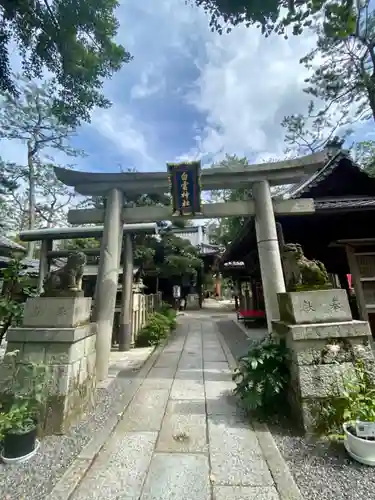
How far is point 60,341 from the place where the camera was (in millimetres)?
2938

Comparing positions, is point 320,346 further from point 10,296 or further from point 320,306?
point 10,296

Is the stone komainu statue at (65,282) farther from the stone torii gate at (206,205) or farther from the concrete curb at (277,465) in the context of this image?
the concrete curb at (277,465)

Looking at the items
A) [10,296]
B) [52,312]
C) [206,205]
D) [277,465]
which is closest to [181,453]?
[277,465]

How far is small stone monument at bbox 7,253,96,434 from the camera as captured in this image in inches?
112

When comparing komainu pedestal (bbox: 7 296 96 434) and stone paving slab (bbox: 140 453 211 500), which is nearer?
stone paving slab (bbox: 140 453 211 500)

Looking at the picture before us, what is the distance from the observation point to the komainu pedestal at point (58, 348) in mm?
2828

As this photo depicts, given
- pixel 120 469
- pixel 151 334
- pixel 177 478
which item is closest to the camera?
pixel 177 478

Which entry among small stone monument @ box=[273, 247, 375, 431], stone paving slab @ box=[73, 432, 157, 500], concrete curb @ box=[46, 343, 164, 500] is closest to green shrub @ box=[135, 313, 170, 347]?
concrete curb @ box=[46, 343, 164, 500]

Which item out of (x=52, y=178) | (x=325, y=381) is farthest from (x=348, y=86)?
(x=52, y=178)

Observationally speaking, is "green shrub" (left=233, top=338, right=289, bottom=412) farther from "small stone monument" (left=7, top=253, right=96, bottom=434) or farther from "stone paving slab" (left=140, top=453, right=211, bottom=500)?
"small stone monument" (left=7, top=253, right=96, bottom=434)

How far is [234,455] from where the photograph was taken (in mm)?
2406

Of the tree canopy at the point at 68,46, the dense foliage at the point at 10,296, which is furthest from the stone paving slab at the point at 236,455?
the tree canopy at the point at 68,46

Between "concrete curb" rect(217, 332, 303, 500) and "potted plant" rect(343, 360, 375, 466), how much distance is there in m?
0.65

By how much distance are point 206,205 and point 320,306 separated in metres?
3.16
